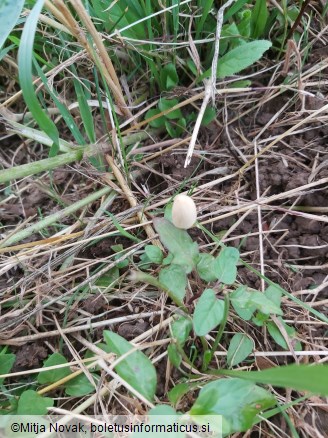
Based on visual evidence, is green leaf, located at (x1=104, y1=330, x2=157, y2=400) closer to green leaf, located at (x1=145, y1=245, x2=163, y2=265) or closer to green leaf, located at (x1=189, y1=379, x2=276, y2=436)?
green leaf, located at (x1=189, y1=379, x2=276, y2=436)

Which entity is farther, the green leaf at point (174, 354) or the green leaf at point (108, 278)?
the green leaf at point (108, 278)

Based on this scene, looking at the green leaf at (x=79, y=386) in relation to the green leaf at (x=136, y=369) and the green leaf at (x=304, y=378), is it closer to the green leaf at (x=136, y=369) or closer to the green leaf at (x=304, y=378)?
the green leaf at (x=136, y=369)

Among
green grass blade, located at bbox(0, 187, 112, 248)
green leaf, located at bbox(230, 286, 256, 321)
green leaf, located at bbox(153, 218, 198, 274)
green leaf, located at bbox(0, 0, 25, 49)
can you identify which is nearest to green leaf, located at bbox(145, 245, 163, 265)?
green leaf, located at bbox(153, 218, 198, 274)

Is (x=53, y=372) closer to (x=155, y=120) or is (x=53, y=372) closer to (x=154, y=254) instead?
(x=154, y=254)

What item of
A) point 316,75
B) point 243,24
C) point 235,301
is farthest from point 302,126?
point 235,301

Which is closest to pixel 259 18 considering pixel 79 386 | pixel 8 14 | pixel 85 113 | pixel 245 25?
pixel 245 25

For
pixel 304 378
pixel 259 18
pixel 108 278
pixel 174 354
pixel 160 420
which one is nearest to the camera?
pixel 304 378

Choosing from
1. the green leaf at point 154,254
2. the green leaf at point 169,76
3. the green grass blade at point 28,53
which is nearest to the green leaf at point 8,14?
the green grass blade at point 28,53
